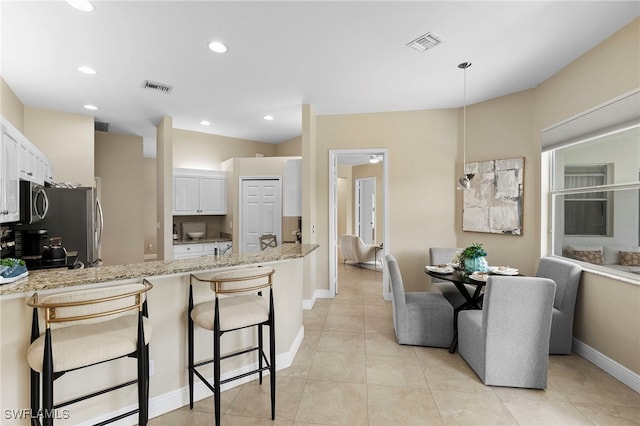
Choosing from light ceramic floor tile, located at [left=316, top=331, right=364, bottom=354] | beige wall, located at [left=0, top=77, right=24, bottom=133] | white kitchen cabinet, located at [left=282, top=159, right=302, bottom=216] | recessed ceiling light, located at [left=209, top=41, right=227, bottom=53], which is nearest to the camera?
recessed ceiling light, located at [left=209, top=41, right=227, bottom=53]

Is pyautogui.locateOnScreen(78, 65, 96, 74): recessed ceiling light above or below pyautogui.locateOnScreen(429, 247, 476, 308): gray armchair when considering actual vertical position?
above

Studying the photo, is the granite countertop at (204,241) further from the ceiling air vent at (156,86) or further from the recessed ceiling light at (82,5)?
the recessed ceiling light at (82,5)

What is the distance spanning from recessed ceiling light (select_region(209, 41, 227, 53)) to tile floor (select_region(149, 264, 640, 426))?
9.71 feet

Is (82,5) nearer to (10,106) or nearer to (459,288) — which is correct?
(10,106)

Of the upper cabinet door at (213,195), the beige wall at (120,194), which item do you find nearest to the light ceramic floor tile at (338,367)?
the upper cabinet door at (213,195)

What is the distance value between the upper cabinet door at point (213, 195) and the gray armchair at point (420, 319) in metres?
4.16

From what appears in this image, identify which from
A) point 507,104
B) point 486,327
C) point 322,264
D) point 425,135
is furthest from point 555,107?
point 322,264

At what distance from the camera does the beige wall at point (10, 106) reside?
10.9ft

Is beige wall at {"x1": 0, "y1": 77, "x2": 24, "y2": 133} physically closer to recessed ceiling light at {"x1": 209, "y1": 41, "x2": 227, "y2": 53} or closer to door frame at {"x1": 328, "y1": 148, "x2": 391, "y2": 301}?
recessed ceiling light at {"x1": 209, "y1": 41, "x2": 227, "y2": 53}

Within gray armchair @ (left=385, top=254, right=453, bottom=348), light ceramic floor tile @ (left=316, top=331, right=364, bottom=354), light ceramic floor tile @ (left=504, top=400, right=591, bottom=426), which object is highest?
gray armchair @ (left=385, top=254, right=453, bottom=348)

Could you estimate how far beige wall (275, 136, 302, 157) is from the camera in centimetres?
639

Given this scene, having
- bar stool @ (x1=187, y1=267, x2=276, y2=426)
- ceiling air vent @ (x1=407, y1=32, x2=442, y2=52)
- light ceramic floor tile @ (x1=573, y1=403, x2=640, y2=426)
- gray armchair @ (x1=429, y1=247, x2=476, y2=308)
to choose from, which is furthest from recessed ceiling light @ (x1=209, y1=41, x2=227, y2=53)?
light ceramic floor tile @ (x1=573, y1=403, x2=640, y2=426)

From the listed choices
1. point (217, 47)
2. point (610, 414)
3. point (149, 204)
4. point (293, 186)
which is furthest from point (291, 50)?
point (149, 204)

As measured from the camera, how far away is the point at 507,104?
12.7ft
